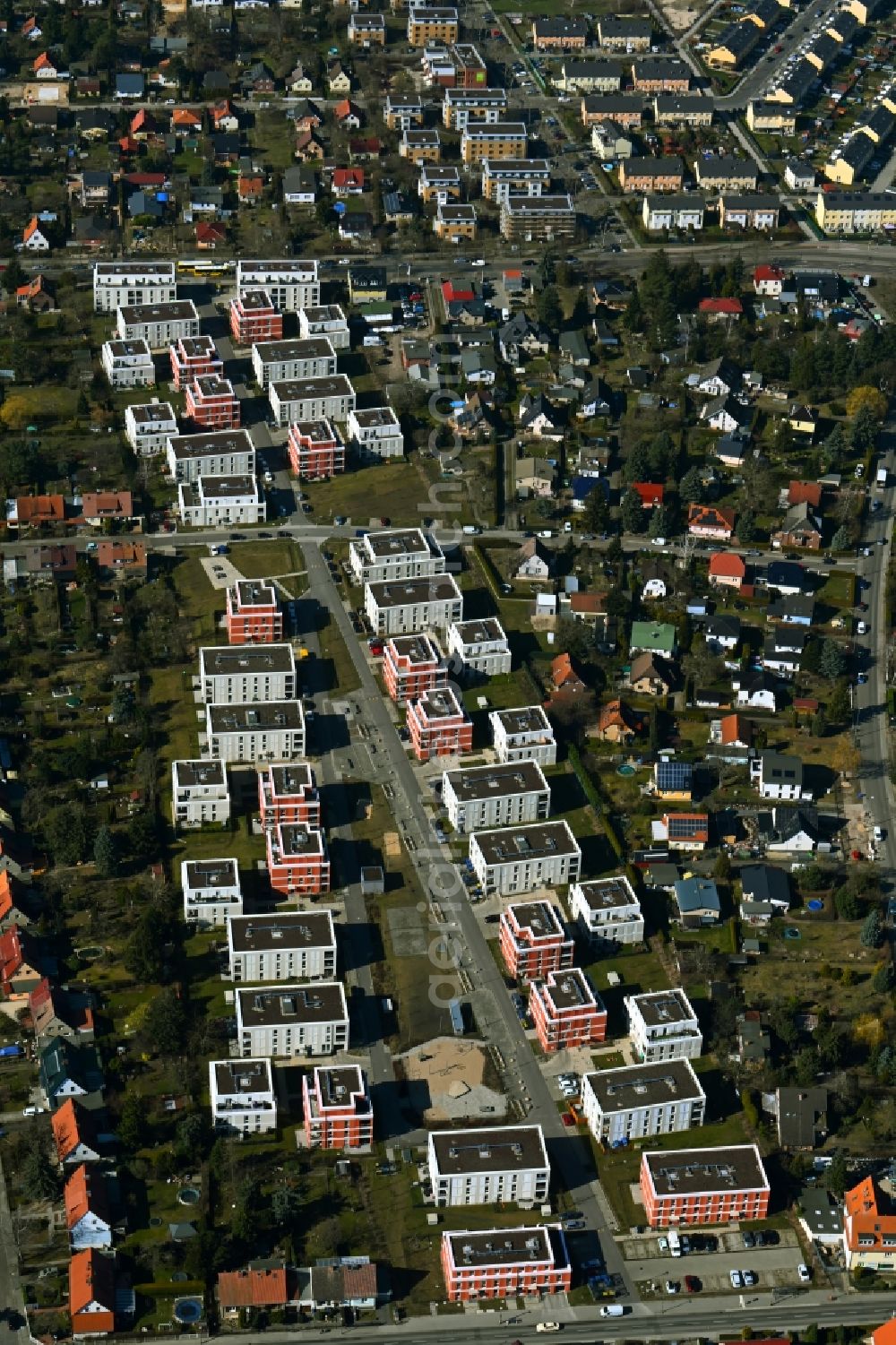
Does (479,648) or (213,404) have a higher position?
(213,404)

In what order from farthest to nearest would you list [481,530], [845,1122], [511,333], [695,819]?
[511,333]
[481,530]
[695,819]
[845,1122]

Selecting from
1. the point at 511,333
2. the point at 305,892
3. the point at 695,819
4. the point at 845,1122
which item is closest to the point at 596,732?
the point at 695,819

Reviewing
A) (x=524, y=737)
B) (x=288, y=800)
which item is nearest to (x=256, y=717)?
(x=288, y=800)

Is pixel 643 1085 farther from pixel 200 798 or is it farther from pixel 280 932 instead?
pixel 200 798

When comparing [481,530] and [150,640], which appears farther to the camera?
[481,530]

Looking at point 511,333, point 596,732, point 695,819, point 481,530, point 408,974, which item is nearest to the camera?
point 408,974

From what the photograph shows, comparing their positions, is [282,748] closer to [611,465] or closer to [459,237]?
[611,465]
